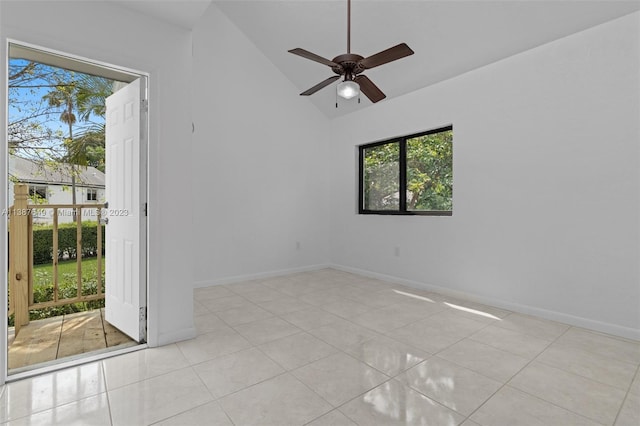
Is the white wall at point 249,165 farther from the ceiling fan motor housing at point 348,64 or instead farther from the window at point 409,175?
the ceiling fan motor housing at point 348,64

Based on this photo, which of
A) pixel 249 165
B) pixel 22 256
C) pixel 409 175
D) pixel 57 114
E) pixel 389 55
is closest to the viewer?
pixel 389 55

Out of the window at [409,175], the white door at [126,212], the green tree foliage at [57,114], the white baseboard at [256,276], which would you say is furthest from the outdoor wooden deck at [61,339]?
the window at [409,175]

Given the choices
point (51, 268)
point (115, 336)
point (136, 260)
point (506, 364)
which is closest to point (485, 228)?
point (506, 364)

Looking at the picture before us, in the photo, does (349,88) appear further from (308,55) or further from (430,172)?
(430,172)

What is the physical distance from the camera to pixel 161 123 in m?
2.31

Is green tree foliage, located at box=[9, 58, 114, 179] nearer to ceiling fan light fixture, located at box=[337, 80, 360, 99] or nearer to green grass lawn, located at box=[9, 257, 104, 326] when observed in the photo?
green grass lawn, located at box=[9, 257, 104, 326]

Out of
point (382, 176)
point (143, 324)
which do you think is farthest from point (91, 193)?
point (382, 176)

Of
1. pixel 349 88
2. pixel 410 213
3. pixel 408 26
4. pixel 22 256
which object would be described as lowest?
pixel 22 256

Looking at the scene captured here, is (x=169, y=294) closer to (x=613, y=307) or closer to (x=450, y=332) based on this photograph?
(x=450, y=332)

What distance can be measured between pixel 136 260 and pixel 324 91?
364 centimetres

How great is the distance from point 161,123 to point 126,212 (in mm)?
777

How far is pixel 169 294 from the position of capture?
7.71 ft

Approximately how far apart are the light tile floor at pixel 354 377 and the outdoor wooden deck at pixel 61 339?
331mm

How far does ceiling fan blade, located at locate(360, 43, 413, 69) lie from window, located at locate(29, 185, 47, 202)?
3248 millimetres
